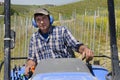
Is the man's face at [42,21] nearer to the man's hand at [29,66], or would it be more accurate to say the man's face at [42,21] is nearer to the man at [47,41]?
the man at [47,41]

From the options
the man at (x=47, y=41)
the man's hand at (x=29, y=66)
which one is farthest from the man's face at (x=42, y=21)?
the man's hand at (x=29, y=66)

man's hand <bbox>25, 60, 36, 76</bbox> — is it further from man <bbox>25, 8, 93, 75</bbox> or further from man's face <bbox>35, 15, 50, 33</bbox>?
man's face <bbox>35, 15, 50, 33</bbox>

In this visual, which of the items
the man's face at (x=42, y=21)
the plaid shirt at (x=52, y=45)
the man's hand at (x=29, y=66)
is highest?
the man's face at (x=42, y=21)

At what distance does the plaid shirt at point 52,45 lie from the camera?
13.6 ft

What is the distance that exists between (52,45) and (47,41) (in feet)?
0.20

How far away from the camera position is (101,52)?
11695 millimetres

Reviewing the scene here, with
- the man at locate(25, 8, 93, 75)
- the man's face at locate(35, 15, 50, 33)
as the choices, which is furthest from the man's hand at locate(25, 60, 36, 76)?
the man's face at locate(35, 15, 50, 33)

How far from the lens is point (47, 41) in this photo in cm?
417

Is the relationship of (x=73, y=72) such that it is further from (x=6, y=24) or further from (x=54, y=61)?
(x=6, y=24)

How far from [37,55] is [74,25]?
9323 millimetres

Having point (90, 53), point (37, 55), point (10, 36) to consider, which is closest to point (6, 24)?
point (10, 36)

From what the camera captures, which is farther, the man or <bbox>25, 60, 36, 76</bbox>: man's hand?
the man

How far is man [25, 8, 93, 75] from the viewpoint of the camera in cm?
409

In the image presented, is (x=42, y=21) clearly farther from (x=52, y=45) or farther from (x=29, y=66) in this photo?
(x=29, y=66)
